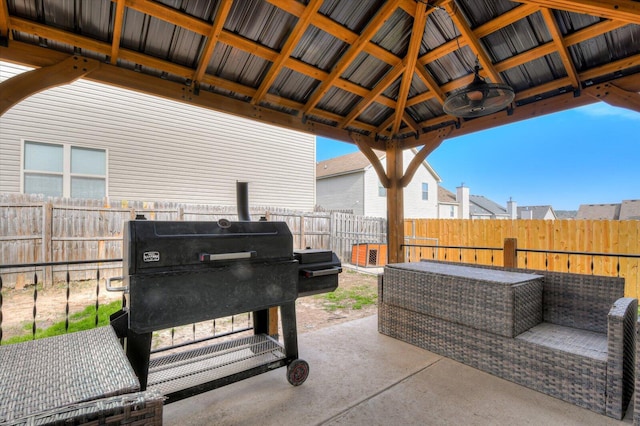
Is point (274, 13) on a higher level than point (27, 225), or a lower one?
higher

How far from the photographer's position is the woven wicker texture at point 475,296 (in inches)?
93.2

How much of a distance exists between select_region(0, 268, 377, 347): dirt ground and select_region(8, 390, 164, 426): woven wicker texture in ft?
8.64

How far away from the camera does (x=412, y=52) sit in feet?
10.9

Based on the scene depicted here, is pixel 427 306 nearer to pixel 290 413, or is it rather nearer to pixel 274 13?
pixel 290 413

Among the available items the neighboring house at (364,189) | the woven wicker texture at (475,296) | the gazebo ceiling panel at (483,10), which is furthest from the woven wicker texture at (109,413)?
the neighboring house at (364,189)

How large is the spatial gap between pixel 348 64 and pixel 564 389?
3459 millimetres

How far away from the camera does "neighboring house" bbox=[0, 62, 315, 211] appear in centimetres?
641

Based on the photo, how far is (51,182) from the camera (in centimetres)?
648

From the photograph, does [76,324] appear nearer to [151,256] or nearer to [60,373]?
[151,256]

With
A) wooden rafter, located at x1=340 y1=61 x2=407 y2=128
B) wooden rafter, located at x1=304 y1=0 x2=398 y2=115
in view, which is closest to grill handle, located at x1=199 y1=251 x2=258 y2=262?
wooden rafter, located at x1=304 y1=0 x2=398 y2=115

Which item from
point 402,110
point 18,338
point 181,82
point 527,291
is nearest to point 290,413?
point 527,291

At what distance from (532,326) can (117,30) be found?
170 inches

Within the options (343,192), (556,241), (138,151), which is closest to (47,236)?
(138,151)

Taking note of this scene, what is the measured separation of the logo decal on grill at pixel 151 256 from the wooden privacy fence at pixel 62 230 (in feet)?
18.7
